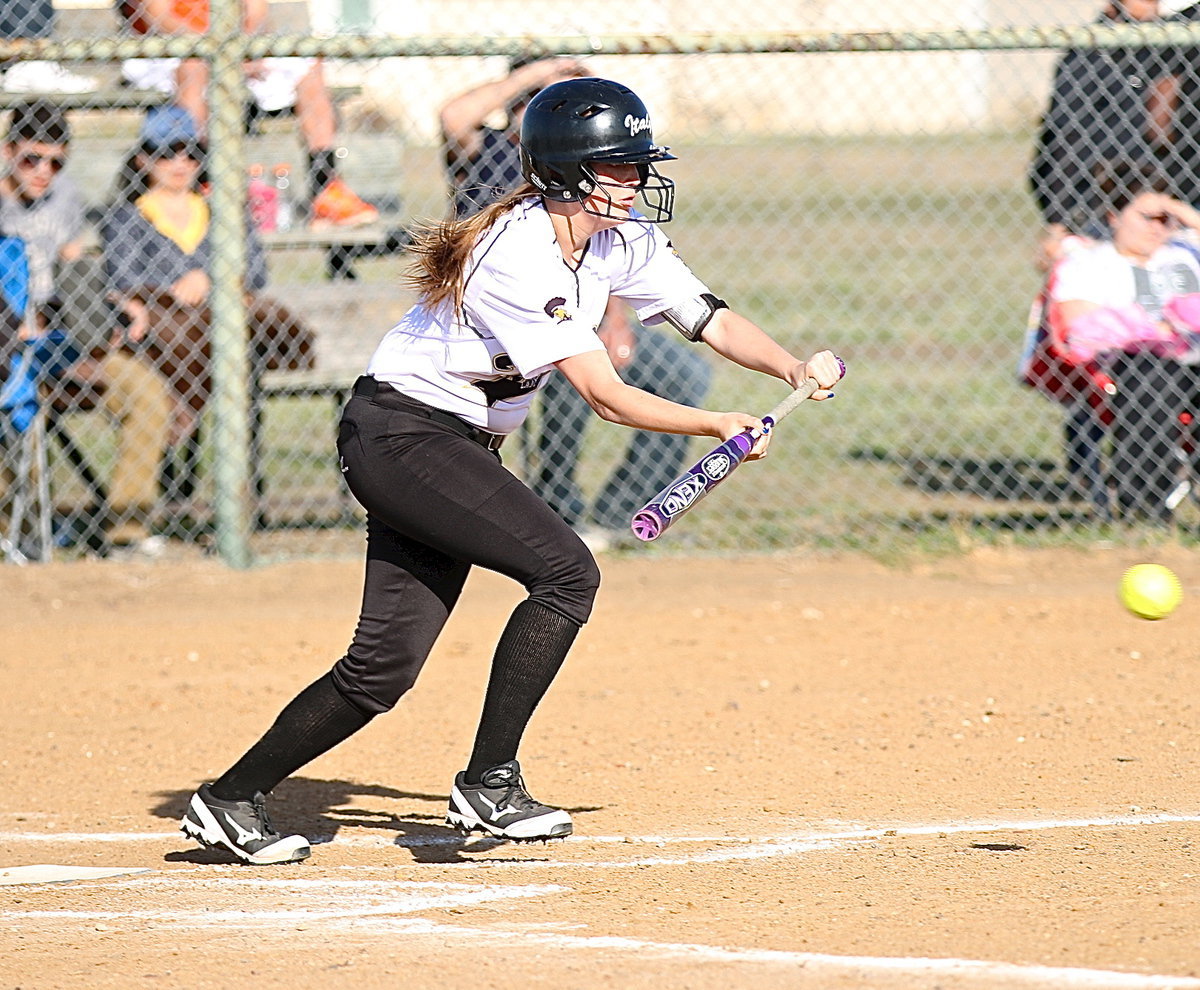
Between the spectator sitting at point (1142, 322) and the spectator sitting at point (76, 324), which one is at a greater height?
the spectator sitting at point (76, 324)

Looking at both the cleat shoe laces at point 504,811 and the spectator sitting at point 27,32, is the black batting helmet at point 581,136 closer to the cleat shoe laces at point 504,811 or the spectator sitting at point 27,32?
the cleat shoe laces at point 504,811

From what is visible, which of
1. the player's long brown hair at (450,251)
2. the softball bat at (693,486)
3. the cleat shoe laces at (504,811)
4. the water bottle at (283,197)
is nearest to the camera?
the softball bat at (693,486)

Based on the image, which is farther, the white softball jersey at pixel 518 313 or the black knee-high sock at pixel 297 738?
the black knee-high sock at pixel 297 738

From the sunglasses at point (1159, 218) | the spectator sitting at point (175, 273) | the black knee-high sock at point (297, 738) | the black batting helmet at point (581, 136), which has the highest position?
the black batting helmet at point (581, 136)

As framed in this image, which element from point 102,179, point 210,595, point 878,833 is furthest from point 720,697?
point 102,179

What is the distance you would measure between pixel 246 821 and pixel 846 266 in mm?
13304

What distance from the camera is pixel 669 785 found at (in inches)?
186

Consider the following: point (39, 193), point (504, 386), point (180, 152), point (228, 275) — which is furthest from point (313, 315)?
point (504, 386)

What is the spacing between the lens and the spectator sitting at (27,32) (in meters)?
7.64

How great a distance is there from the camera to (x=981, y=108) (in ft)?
67.1

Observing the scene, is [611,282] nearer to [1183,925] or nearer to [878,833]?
[878,833]

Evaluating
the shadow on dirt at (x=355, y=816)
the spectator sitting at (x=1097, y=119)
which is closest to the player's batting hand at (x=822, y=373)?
the shadow on dirt at (x=355, y=816)

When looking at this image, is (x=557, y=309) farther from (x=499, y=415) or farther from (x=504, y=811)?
(x=504, y=811)

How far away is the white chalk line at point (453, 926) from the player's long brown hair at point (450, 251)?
1360mm
